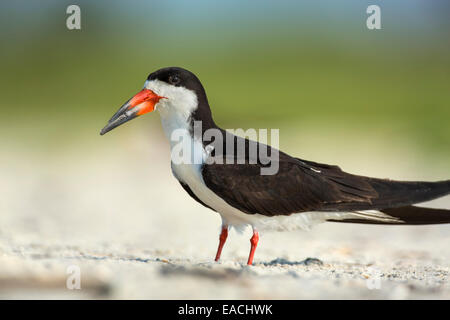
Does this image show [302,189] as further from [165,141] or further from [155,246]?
[165,141]

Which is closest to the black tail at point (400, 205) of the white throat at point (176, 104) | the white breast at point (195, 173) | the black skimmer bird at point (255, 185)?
the black skimmer bird at point (255, 185)

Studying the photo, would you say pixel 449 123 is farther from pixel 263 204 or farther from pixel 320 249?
pixel 263 204

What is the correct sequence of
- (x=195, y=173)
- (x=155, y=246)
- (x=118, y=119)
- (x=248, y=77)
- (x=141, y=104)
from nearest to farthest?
(x=195, y=173)
(x=141, y=104)
(x=118, y=119)
(x=155, y=246)
(x=248, y=77)

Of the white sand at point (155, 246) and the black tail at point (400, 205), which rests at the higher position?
the black tail at point (400, 205)

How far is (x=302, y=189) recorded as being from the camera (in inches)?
212

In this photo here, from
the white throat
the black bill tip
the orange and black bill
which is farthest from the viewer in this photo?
the black bill tip

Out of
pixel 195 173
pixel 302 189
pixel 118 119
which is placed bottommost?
pixel 302 189

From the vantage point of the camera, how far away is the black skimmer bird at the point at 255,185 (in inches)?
205

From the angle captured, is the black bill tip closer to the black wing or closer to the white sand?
the black wing

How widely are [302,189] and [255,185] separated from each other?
1.32 feet

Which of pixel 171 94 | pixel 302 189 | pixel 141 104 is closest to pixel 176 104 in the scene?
pixel 171 94

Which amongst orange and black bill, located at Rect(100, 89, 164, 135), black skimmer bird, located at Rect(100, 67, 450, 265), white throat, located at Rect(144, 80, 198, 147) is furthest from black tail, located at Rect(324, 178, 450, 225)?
orange and black bill, located at Rect(100, 89, 164, 135)

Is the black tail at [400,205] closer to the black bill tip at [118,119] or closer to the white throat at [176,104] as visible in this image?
the white throat at [176,104]

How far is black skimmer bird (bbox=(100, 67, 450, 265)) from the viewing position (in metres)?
5.20
